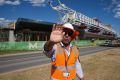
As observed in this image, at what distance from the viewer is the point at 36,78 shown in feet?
35.5

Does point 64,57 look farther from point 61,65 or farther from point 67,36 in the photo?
point 67,36

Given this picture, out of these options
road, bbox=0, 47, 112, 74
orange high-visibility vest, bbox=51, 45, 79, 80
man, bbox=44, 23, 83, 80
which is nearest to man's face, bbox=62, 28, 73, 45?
man, bbox=44, 23, 83, 80

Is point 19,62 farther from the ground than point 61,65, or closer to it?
closer to it

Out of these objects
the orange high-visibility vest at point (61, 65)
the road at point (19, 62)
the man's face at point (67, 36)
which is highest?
the man's face at point (67, 36)

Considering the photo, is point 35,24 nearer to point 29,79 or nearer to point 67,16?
point 67,16

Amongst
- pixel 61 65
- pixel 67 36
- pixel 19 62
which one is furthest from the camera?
pixel 19 62

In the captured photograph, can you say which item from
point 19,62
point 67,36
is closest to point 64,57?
point 67,36

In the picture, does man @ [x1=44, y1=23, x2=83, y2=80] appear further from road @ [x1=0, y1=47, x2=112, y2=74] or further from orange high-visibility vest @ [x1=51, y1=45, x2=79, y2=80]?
road @ [x1=0, y1=47, x2=112, y2=74]

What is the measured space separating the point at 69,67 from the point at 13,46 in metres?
30.2

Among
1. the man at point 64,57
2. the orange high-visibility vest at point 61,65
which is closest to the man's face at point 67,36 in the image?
the man at point 64,57

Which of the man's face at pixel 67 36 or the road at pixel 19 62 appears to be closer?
the man's face at pixel 67 36

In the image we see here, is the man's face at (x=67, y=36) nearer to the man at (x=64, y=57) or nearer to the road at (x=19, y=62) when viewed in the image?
the man at (x=64, y=57)

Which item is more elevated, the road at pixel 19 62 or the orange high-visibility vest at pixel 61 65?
the orange high-visibility vest at pixel 61 65

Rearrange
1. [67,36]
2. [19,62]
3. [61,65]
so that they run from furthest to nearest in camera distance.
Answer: [19,62] < [67,36] < [61,65]
